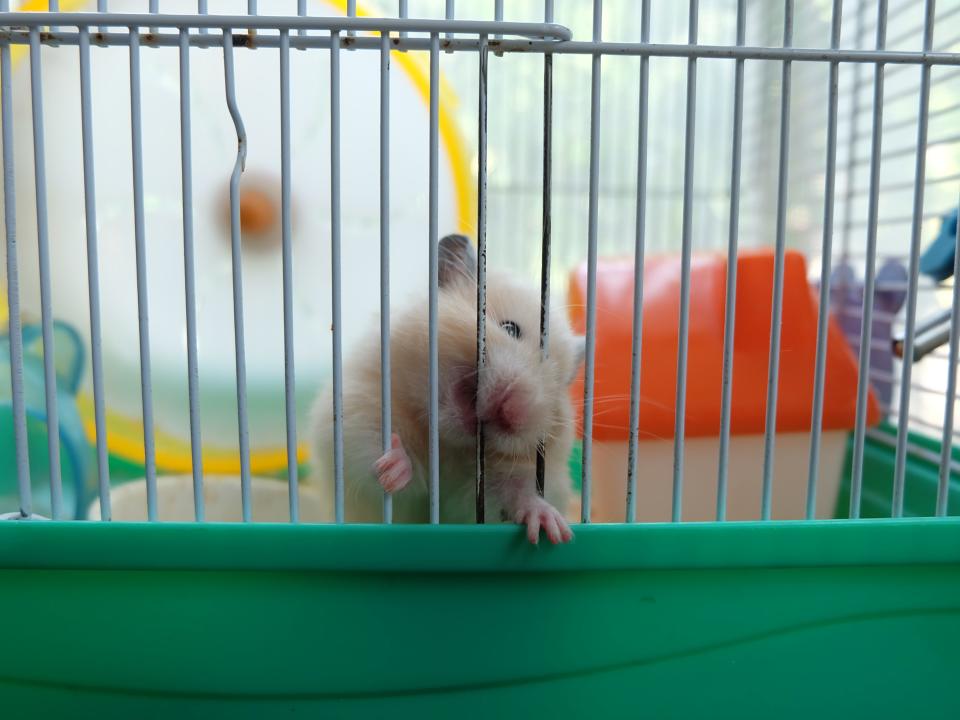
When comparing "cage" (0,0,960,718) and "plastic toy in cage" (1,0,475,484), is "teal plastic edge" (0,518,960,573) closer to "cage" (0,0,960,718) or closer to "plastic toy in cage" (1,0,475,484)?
"cage" (0,0,960,718)

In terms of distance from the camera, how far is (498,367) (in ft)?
3.11

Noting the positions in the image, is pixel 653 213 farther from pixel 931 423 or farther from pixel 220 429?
pixel 220 429

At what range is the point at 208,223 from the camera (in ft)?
4.49

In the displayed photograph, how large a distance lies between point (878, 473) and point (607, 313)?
795 mm

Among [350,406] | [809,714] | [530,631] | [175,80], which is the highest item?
[175,80]

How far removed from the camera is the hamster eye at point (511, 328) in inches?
43.0

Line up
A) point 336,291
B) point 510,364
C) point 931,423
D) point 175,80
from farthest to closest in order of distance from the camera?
point 931,423
point 175,80
point 510,364
point 336,291

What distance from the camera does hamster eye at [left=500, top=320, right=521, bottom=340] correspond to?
3.58ft

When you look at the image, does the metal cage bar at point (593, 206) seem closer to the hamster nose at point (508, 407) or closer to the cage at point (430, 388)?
the cage at point (430, 388)

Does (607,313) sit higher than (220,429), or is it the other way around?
(607,313)

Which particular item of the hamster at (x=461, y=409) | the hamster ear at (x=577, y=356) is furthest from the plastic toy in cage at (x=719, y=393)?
the hamster at (x=461, y=409)

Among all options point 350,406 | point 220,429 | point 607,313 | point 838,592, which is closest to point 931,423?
point 607,313

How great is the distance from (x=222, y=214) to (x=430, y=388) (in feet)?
2.43

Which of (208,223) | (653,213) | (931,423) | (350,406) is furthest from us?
(653,213)
